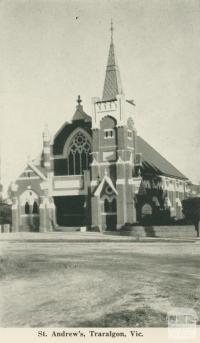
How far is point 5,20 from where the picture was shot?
46.4 feet

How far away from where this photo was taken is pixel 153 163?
44375 millimetres

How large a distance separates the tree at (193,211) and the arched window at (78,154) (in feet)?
42.1

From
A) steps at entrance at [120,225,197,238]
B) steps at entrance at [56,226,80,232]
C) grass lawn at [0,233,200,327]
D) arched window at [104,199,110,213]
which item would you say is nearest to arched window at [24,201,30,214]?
steps at entrance at [56,226,80,232]

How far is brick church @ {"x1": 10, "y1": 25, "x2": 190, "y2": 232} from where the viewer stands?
38.0 metres

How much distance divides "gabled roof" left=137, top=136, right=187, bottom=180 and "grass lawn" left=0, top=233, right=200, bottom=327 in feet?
75.9

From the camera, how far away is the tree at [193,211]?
2916 cm

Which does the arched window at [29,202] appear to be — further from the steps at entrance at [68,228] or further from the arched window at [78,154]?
the arched window at [78,154]

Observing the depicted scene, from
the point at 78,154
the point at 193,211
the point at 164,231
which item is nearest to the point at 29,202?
the point at 78,154

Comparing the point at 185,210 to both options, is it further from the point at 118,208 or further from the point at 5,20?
the point at 5,20

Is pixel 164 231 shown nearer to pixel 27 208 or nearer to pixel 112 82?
pixel 27 208

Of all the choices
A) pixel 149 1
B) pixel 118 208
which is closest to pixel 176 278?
pixel 149 1

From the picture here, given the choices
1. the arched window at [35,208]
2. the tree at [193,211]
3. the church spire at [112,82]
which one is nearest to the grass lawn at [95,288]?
the tree at [193,211]
